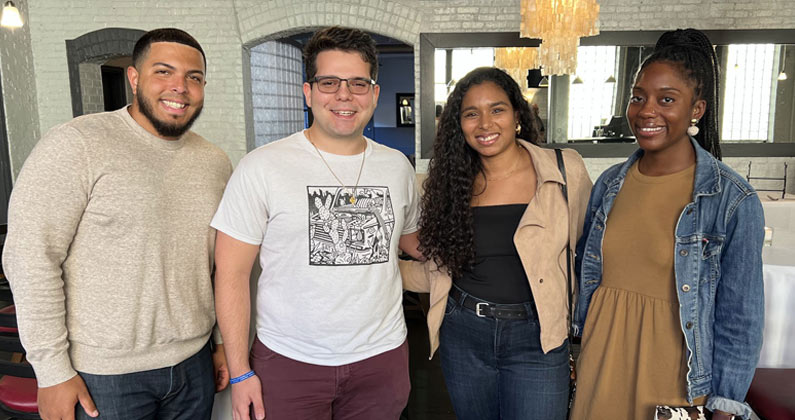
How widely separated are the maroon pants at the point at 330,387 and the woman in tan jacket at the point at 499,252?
25 centimetres

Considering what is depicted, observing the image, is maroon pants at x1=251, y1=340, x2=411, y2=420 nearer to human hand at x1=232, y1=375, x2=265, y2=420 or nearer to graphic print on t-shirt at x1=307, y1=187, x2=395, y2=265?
human hand at x1=232, y1=375, x2=265, y2=420

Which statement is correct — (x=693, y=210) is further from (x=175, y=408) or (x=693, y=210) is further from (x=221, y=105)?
(x=221, y=105)

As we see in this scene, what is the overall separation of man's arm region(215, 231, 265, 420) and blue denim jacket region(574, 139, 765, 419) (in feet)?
3.93

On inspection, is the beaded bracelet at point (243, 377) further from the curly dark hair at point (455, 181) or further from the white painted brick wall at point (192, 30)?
the white painted brick wall at point (192, 30)

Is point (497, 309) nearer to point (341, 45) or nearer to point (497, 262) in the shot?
point (497, 262)

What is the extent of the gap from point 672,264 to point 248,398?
125 centimetres

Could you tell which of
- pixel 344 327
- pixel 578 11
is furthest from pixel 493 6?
pixel 344 327

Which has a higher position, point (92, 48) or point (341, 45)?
point (92, 48)

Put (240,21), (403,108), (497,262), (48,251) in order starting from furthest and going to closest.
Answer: (403,108) → (240,21) → (497,262) → (48,251)

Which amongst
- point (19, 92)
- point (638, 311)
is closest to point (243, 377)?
point (638, 311)

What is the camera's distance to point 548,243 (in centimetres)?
159

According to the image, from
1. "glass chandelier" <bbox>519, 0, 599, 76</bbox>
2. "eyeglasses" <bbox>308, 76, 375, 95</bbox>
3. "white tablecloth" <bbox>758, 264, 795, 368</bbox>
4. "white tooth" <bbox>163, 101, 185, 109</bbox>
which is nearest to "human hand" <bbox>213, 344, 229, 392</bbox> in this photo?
"white tooth" <bbox>163, 101, 185, 109</bbox>

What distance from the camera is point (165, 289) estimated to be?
1.46 meters

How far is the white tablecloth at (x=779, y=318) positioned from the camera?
2.09m
